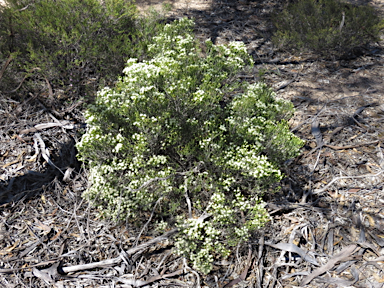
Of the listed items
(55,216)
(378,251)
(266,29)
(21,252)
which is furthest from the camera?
(266,29)

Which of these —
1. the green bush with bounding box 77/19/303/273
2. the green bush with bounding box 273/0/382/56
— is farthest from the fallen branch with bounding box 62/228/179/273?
the green bush with bounding box 273/0/382/56

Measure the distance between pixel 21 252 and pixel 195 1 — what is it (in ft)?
25.7

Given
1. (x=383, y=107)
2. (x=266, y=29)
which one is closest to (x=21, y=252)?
(x=383, y=107)

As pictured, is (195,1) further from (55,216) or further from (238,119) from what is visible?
(55,216)

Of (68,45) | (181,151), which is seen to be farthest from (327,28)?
(68,45)

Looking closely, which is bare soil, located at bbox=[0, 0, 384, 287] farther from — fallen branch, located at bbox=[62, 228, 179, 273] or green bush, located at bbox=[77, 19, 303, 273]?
green bush, located at bbox=[77, 19, 303, 273]

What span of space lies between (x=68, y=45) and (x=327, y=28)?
515 cm

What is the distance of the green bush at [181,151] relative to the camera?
338cm

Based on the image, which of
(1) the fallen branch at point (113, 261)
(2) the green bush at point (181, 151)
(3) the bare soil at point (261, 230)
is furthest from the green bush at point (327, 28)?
(1) the fallen branch at point (113, 261)

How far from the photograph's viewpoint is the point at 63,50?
515 cm

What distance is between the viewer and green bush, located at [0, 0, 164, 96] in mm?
5012

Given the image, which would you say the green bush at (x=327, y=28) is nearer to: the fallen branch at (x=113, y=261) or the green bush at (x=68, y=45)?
the green bush at (x=68, y=45)

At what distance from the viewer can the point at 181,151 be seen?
11.7 ft

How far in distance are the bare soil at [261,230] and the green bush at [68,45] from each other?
612 millimetres
